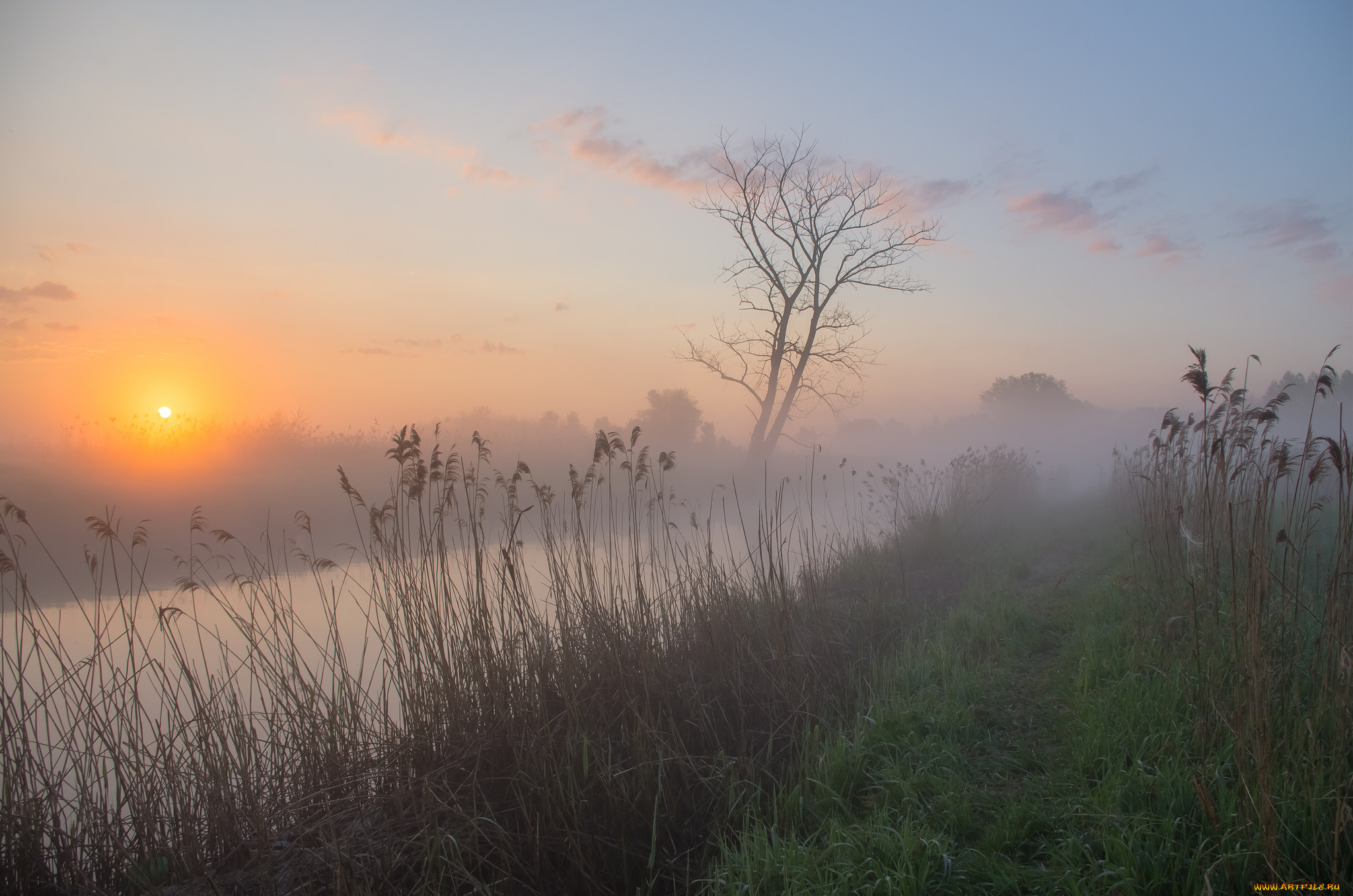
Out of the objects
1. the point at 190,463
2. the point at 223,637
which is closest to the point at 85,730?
the point at 223,637

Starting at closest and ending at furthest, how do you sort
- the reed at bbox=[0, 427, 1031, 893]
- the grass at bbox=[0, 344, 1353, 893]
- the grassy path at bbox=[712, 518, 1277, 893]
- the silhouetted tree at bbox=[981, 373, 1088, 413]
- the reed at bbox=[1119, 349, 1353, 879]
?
the reed at bbox=[1119, 349, 1353, 879], the grassy path at bbox=[712, 518, 1277, 893], the grass at bbox=[0, 344, 1353, 893], the reed at bbox=[0, 427, 1031, 893], the silhouetted tree at bbox=[981, 373, 1088, 413]

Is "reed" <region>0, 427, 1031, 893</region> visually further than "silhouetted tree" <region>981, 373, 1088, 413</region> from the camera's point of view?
No

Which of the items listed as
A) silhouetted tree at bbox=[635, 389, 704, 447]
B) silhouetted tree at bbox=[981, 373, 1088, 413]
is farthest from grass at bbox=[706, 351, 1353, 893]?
silhouetted tree at bbox=[981, 373, 1088, 413]

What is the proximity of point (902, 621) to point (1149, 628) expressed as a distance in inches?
71.5

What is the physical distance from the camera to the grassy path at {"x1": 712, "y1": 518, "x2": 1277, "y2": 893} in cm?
236

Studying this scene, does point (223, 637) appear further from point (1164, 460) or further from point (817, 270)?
point (817, 270)

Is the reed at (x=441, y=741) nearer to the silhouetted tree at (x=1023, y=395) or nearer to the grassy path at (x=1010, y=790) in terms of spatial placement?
the grassy path at (x=1010, y=790)

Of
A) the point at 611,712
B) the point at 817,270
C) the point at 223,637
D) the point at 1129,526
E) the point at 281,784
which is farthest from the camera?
the point at 817,270

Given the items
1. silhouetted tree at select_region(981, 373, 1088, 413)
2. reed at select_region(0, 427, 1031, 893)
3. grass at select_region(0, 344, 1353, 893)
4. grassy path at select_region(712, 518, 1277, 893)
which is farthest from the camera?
silhouetted tree at select_region(981, 373, 1088, 413)

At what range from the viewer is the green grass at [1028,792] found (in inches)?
91.0

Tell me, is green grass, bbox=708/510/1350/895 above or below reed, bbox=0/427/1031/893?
below

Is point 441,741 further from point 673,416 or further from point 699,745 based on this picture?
point 673,416

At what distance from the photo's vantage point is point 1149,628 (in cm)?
423

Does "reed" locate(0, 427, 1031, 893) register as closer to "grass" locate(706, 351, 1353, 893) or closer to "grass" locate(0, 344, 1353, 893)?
"grass" locate(0, 344, 1353, 893)
